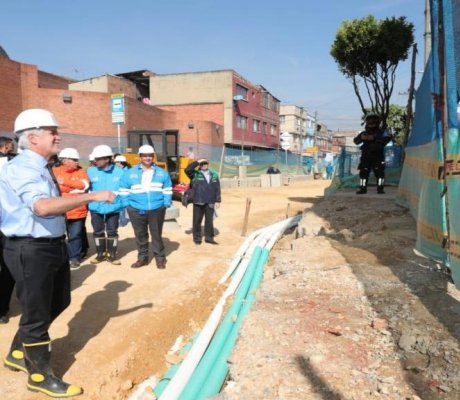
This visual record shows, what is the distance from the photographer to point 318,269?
208 inches

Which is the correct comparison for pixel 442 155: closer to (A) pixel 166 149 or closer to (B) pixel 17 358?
(B) pixel 17 358

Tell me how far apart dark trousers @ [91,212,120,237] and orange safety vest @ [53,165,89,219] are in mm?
415

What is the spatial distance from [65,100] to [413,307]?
86.3 ft

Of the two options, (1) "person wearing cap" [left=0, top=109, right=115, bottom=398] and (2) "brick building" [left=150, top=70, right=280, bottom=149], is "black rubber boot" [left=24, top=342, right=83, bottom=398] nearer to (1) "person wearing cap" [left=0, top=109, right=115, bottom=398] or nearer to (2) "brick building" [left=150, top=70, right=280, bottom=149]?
(1) "person wearing cap" [left=0, top=109, right=115, bottom=398]

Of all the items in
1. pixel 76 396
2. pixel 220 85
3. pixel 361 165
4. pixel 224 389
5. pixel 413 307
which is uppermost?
pixel 220 85

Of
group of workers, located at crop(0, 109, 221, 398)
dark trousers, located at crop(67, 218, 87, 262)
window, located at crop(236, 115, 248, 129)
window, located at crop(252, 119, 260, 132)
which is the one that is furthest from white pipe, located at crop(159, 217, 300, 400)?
window, located at crop(252, 119, 260, 132)

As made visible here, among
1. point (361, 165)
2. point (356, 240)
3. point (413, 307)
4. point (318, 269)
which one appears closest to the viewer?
point (413, 307)

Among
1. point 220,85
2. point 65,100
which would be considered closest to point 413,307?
point 65,100

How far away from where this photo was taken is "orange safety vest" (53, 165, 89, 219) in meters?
6.24

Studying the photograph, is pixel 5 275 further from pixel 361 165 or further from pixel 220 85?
pixel 220 85

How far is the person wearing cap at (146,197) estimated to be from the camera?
6.38 m

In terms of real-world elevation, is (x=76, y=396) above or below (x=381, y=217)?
below

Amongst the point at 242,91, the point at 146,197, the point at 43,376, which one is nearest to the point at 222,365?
the point at 43,376

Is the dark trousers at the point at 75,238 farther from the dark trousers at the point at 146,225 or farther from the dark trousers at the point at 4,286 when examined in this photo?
the dark trousers at the point at 4,286
